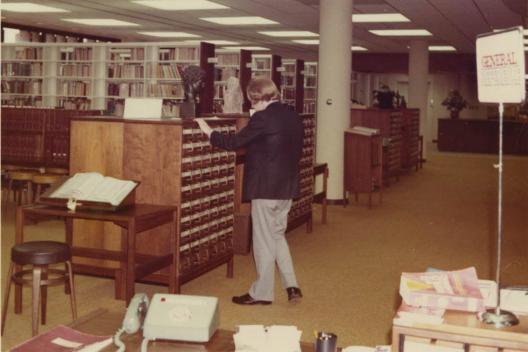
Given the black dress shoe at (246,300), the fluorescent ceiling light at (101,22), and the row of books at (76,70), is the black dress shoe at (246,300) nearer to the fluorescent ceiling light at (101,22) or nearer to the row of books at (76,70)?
the row of books at (76,70)

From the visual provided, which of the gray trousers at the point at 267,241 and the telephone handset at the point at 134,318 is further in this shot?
the gray trousers at the point at 267,241

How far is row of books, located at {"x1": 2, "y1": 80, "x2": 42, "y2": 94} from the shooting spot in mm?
14055

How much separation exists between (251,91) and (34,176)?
164 inches

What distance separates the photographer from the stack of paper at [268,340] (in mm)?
2576

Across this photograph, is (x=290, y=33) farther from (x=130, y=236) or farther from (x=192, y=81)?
(x=130, y=236)

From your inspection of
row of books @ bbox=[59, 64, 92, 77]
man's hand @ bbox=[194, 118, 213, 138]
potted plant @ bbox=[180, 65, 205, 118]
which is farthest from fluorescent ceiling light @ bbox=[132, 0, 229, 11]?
man's hand @ bbox=[194, 118, 213, 138]

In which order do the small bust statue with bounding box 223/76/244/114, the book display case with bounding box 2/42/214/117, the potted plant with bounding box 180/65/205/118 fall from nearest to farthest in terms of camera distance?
the potted plant with bounding box 180/65/205/118
the small bust statue with bounding box 223/76/244/114
the book display case with bounding box 2/42/214/117

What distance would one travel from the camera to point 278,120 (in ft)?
15.5

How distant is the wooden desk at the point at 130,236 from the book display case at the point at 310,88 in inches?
329

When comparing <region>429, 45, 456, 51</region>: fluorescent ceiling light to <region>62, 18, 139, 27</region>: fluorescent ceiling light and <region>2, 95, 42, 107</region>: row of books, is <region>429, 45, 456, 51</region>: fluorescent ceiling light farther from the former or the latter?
<region>2, 95, 42, 107</region>: row of books

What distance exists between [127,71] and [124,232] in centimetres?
867

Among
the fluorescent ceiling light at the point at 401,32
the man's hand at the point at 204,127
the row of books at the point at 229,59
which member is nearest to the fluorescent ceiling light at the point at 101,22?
the row of books at the point at 229,59

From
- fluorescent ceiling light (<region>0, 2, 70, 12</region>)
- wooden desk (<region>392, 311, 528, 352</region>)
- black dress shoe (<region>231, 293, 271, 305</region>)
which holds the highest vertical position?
fluorescent ceiling light (<region>0, 2, 70, 12</region>)

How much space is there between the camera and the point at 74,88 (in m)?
14.0
